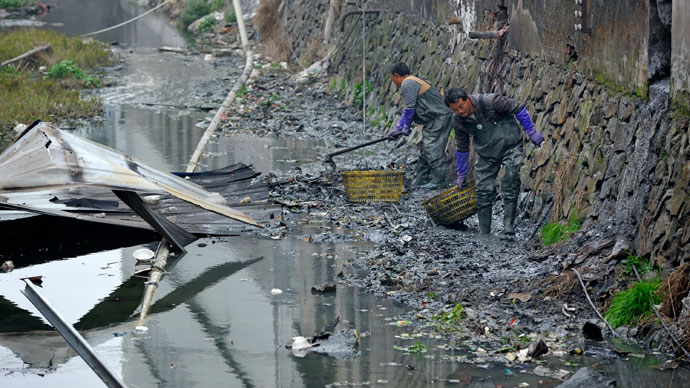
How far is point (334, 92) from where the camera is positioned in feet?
65.6

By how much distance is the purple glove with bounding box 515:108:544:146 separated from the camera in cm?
970

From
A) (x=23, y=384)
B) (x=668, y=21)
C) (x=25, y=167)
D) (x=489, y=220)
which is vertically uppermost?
(x=668, y=21)

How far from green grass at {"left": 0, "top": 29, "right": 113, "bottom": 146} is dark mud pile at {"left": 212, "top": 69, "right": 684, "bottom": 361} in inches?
244

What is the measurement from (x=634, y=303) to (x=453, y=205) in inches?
137

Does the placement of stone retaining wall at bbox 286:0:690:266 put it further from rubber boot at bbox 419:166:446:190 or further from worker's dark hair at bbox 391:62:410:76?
rubber boot at bbox 419:166:446:190

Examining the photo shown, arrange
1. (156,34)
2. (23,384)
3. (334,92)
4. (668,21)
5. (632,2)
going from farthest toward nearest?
(156,34), (334,92), (632,2), (668,21), (23,384)

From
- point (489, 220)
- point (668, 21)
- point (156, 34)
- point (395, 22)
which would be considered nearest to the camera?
point (668, 21)

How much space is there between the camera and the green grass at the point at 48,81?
18.1 meters

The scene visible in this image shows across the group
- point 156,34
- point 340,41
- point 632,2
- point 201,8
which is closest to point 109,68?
point 340,41

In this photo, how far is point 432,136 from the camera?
1277 centimetres

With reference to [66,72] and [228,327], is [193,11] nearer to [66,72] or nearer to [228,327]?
[66,72]

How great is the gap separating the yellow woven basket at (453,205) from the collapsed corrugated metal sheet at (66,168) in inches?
94.1

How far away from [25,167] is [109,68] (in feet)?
60.3

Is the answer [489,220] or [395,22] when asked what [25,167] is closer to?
[489,220]
